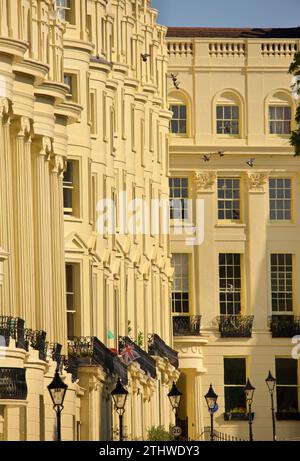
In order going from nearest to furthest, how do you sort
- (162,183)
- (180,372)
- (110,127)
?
(110,127) → (162,183) → (180,372)

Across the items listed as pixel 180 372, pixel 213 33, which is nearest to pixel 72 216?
pixel 180 372

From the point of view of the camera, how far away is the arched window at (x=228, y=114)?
128 metres

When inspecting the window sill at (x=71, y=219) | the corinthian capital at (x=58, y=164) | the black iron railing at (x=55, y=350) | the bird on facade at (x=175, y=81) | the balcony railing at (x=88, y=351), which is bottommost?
the black iron railing at (x=55, y=350)

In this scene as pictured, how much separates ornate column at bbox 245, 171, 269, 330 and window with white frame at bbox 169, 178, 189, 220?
336 cm

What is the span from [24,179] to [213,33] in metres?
68.2

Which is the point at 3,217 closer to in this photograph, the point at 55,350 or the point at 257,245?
the point at 55,350

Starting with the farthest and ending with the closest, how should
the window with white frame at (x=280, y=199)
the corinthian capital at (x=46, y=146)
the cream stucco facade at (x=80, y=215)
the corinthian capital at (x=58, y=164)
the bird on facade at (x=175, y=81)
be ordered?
the window with white frame at (x=280, y=199), the bird on facade at (x=175, y=81), the corinthian capital at (x=58, y=164), the corinthian capital at (x=46, y=146), the cream stucco facade at (x=80, y=215)

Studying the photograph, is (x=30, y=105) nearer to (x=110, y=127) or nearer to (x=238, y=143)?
(x=110, y=127)

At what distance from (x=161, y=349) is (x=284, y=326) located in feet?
71.1

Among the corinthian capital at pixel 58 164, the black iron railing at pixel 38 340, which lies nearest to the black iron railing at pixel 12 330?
the black iron railing at pixel 38 340

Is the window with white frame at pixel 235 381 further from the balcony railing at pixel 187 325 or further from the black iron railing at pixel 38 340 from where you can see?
the black iron railing at pixel 38 340

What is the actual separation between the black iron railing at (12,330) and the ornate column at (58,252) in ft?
34.3

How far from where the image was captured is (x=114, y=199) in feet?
302
